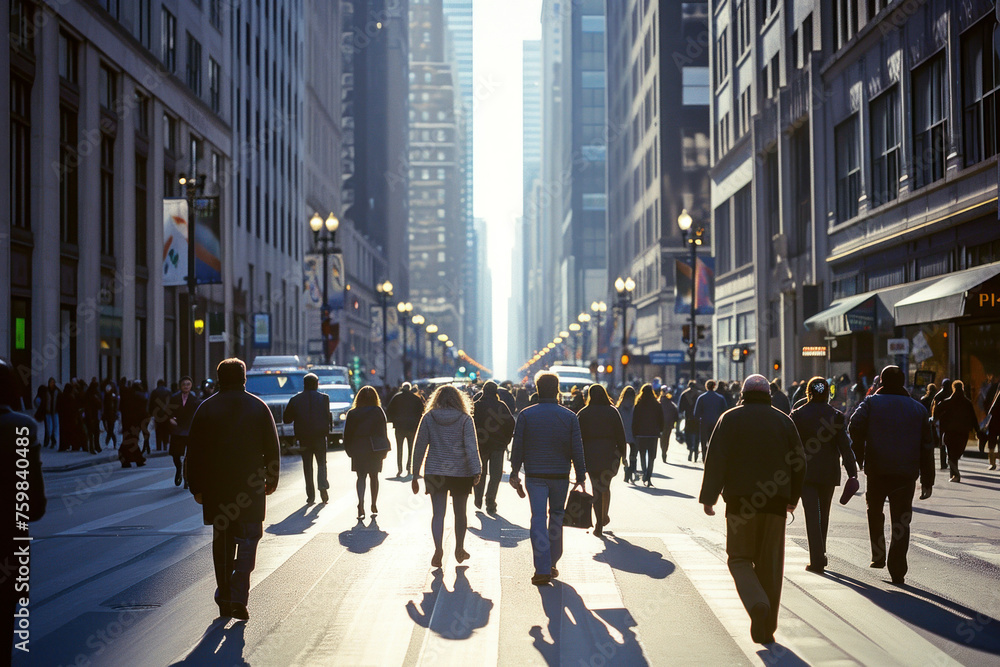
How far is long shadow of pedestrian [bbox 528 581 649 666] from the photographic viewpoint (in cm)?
748

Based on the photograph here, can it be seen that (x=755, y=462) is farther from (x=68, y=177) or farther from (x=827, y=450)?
(x=68, y=177)

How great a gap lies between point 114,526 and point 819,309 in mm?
31104

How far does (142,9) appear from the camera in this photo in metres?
44.5

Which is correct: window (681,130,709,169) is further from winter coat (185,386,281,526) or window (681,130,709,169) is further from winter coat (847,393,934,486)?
winter coat (185,386,281,526)

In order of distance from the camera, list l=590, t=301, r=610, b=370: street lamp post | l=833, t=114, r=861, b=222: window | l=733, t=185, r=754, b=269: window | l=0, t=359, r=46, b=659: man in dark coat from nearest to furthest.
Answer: l=0, t=359, r=46, b=659: man in dark coat → l=833, t=114, r=861, b=222: window → l=733, t=185, r=754, b=269: window → l=590, t=301, r=610, b=370: street lamp post

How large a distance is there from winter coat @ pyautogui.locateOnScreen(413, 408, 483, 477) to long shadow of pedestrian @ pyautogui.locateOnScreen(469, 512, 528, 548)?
90.6 inches

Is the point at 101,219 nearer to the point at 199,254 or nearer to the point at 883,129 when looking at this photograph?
the point at 199,254

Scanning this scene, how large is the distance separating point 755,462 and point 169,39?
45392 mm

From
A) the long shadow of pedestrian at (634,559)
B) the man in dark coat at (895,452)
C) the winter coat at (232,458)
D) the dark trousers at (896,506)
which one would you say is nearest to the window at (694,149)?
the long shadow of pedestrian at (634,559)

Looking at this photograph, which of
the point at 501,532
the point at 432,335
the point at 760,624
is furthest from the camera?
the point at 432,335

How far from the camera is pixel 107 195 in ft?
134

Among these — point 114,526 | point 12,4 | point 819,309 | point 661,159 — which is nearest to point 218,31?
point 12,4

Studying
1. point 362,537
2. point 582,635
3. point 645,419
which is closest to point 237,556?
point 582,635

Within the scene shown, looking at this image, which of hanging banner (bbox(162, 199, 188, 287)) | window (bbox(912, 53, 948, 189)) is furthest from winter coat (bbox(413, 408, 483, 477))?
hanging banner (bbox(162, 199, 188, 287))
